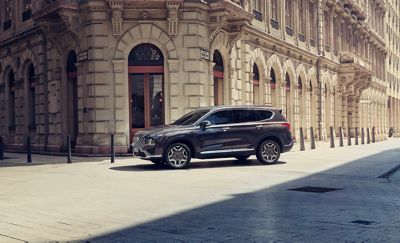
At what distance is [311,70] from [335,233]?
2897cm

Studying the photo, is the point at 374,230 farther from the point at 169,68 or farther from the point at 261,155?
the point at 169,68

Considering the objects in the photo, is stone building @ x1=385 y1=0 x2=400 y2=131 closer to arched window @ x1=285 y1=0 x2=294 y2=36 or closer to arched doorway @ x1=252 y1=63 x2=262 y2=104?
arched window @ x1=285 y1=0 x2=294 y2=36

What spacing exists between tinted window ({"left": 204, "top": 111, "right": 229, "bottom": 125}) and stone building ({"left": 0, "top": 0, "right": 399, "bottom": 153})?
5.28m

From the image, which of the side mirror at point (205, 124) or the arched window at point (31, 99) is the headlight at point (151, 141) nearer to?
the side mirror at point (205, 124)

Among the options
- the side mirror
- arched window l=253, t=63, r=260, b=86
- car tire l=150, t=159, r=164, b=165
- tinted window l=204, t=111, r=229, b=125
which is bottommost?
car tire l=150, t=159, r=164, b=165

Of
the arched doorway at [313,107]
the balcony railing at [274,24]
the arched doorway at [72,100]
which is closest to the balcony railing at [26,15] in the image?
the arched doorway at [72,100]

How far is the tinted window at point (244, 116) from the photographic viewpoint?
46.8 feet

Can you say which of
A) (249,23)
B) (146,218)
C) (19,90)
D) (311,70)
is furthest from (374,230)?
(311,70)

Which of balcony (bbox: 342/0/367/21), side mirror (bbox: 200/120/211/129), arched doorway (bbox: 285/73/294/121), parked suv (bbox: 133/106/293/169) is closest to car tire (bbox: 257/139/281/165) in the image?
parked suv (bbox: 133/106/293/169)

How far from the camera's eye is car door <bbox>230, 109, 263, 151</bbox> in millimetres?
14078

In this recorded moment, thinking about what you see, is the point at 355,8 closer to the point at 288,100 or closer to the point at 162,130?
the point at 288,100

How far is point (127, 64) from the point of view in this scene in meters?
18.9

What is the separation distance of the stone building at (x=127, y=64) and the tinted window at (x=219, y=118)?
528cm

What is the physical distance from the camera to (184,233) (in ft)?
18.4
